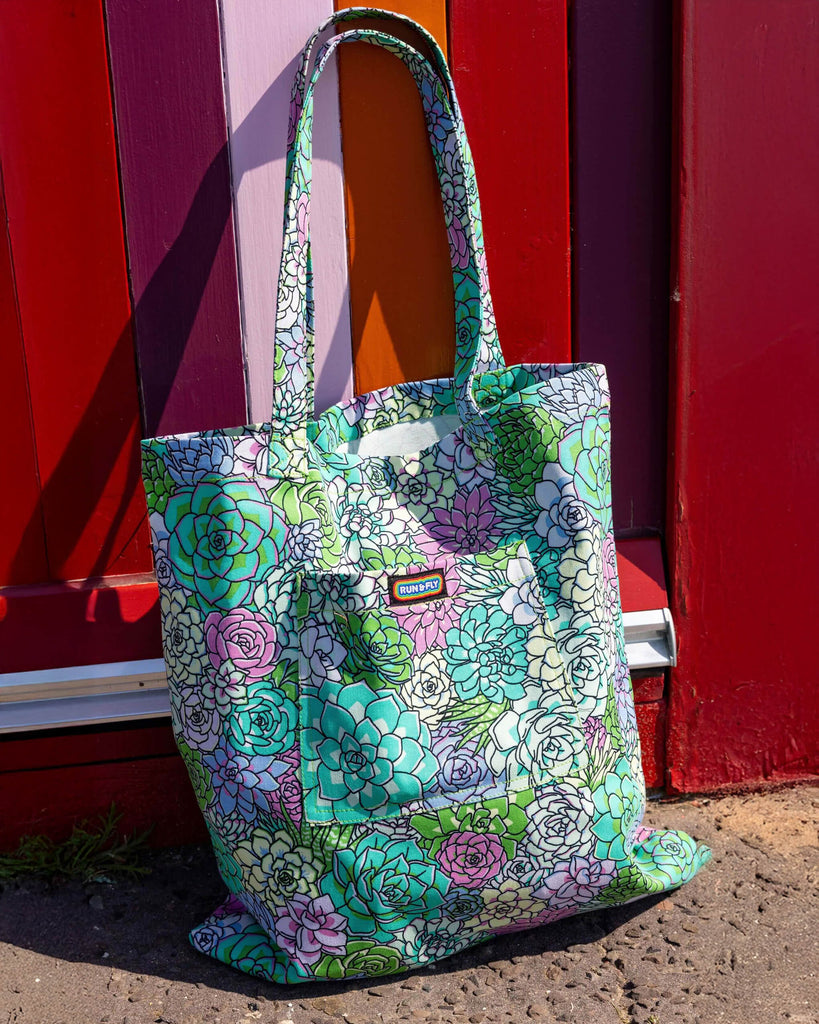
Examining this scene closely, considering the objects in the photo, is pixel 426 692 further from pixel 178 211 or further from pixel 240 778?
pixel 178 211

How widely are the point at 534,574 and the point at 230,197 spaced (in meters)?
0.74

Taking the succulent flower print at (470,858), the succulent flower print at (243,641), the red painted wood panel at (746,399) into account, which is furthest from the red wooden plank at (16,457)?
the red painted wood panel at (746,399)

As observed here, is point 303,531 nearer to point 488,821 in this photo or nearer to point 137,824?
point 488,821

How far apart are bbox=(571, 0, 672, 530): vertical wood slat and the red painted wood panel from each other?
6 centimetres

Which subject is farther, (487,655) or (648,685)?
(648,685)

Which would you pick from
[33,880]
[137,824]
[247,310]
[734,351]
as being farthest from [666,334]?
[33,880]

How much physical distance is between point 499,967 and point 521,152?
3.96ft

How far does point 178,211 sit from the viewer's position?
1.40m

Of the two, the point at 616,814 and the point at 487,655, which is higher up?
the point at 487,655

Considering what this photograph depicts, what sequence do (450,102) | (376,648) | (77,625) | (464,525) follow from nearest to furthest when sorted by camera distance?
1. (376,648)
2. (464,525)
3. (450,102)
4. (77,625)

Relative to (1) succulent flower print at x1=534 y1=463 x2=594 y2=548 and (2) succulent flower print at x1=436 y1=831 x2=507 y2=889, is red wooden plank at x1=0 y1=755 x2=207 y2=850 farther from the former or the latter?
(1) succulent flower print at x1=534 y1=463 x2=594 y2=548

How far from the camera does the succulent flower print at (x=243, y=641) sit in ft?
Answer: 3.87

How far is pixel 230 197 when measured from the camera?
1.41 metres

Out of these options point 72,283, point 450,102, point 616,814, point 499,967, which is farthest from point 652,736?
point 72,283
